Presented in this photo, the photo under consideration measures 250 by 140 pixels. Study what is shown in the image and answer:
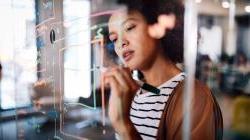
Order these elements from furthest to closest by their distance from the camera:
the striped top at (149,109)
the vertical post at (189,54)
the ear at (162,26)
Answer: the striped top at (149,109) → the ear at (162,26) → the vertical post at (189,54)

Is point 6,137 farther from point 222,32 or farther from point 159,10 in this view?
point 222,32

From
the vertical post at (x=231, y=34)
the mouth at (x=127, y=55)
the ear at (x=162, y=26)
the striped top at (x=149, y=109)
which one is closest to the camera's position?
the vertical post at (x=231, y=34)

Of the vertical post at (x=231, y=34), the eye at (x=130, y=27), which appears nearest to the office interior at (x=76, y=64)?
the vertical post at (x=231, y=34)

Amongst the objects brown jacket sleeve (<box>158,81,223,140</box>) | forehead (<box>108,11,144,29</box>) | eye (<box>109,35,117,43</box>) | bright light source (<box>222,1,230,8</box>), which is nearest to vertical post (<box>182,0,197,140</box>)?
brown jacket sleeve (<box>158,81,223,140</box>)

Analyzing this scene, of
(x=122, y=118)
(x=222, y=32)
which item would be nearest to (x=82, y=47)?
(x=122, y=118)

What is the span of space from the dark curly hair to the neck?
0.04 m

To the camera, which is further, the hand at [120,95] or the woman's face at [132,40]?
the hand at [120,95]

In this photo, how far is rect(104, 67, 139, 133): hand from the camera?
2.20 m

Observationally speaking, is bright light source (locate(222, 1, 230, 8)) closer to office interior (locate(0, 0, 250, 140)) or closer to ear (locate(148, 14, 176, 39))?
office interior (locate(0, 0, 250, 140))

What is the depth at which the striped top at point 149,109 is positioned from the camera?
2020 millimetres

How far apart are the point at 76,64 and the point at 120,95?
414mm

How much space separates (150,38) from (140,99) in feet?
1.17

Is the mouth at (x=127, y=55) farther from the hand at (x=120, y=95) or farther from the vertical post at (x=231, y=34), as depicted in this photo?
the vertical post at (x=231, y=34)

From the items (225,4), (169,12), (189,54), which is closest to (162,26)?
(169,12)
